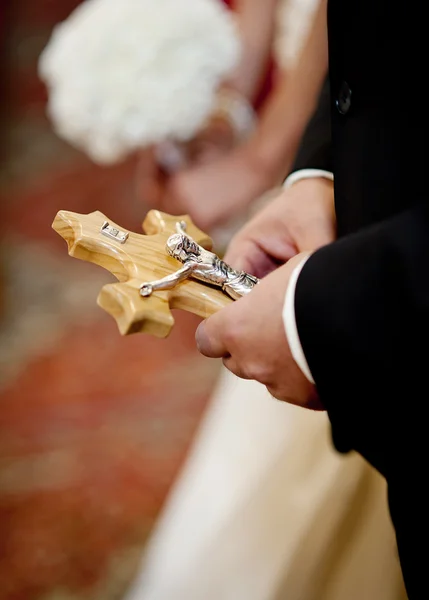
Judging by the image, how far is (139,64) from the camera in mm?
1033

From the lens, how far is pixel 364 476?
76cm

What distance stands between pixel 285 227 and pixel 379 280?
0.23 m

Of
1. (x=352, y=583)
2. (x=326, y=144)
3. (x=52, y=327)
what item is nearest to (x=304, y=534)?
(x=352, y=583)

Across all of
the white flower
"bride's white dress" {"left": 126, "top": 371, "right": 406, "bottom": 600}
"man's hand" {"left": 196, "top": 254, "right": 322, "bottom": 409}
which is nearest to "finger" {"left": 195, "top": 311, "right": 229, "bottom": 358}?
"man's hand" {"left": 196, "top": 254, "right": 322, "bottom": 409}

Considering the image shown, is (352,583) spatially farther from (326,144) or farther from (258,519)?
(326,144)

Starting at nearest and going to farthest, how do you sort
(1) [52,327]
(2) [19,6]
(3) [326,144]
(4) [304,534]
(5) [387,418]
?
(5) [387,418]
(3) [326,144]
(4) [304,534]
(1) [52,327]
(2) [19,6]

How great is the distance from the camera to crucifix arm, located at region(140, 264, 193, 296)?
469 millimetres

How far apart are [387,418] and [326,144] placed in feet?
1.04

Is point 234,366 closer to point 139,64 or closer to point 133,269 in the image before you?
point 133,269

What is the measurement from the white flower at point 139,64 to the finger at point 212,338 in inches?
26.0

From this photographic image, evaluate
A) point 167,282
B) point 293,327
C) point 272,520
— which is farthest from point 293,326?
point 272,520

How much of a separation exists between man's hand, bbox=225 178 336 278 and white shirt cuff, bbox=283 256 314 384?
6.7 inches

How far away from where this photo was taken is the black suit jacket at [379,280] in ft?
1.33

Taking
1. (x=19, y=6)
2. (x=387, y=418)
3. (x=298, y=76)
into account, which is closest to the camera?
(x=387, y=418)
